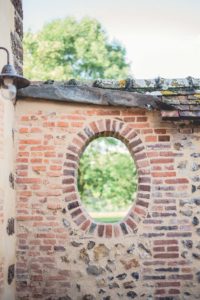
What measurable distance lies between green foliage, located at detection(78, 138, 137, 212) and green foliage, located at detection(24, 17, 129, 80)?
12.4ft

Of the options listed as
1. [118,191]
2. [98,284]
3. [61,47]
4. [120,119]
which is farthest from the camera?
[61,47]

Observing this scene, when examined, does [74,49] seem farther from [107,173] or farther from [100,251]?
[100,251]

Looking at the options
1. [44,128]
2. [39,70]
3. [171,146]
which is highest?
[39,70]

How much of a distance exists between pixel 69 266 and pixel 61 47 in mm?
14220

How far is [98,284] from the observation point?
14.1ft

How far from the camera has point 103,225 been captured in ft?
14.3

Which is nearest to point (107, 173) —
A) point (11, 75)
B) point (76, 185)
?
point (76, 185)

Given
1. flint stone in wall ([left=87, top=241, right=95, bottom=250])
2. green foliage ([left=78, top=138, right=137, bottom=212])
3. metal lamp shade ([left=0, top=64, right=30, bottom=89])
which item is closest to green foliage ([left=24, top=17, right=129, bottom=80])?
green foliage ([left=78, top=138, right=137, bottom=212])

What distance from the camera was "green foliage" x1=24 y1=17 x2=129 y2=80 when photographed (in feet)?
55.5

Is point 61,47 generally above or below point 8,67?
above

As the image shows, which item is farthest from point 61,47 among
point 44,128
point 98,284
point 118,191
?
point 98,284

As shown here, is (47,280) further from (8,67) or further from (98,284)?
(8,67)

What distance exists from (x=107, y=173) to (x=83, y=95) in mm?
11109

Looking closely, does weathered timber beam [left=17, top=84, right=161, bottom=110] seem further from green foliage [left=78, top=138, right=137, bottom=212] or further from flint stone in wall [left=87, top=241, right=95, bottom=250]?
green foliage [left=78, top=138, right=137, bottom=212]
